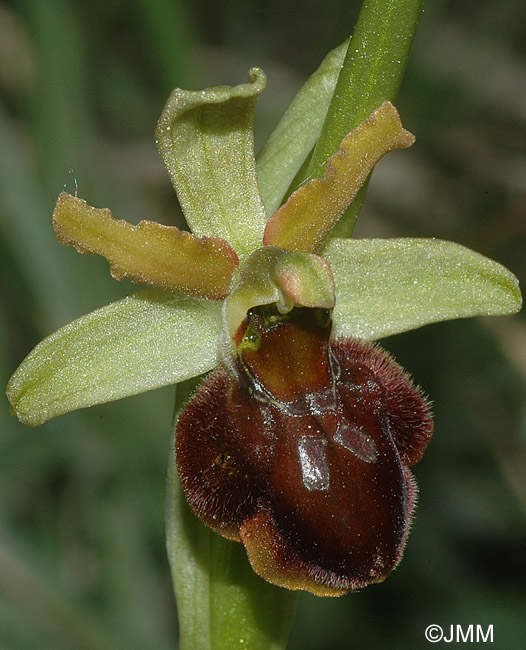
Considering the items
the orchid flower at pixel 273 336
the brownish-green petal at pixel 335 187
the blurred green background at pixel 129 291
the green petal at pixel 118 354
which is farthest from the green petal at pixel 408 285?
the blurred green background at pixel 129 291

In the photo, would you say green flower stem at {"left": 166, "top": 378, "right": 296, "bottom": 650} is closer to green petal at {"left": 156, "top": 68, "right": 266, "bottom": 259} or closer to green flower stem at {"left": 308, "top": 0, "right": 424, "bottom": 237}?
green petal at {"left": 156, "top": 68, "right": 266, "bottom": 259}

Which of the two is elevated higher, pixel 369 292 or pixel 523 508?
pixel 369 292

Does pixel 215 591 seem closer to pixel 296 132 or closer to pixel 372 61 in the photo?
pixel 296 132

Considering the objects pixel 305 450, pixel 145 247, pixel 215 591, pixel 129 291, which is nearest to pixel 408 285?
pixel 305 450

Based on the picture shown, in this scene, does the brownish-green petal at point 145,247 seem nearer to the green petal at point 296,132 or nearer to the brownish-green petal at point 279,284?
the brownish-green petal at point 279,284

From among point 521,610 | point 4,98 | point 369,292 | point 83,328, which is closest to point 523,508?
point 521,610

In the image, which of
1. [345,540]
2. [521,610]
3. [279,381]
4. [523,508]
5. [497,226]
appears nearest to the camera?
[345,540]

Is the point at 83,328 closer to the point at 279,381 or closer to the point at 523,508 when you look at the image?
the point at 279,381
